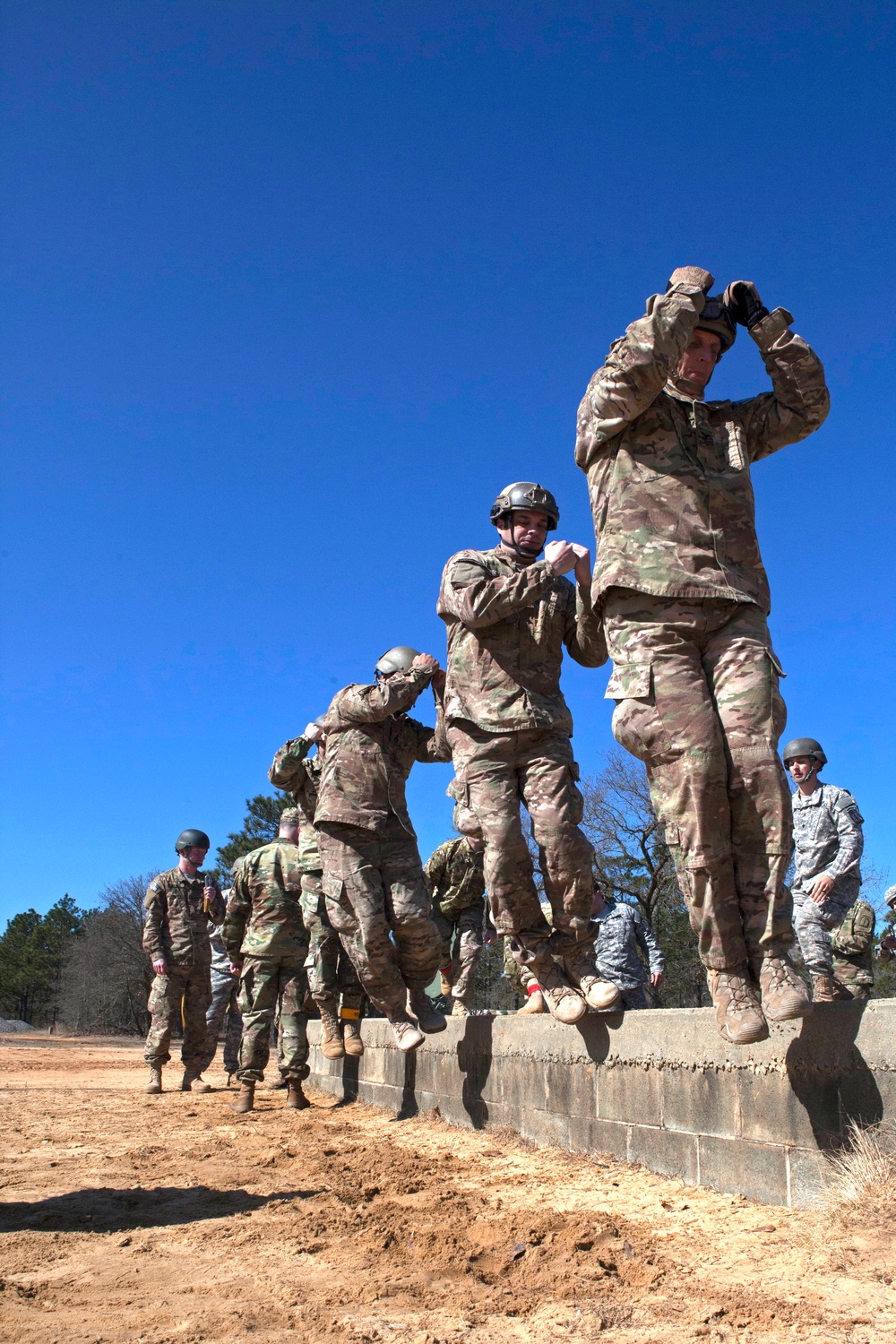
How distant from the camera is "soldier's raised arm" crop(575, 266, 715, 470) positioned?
3619mm

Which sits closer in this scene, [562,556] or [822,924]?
[562,556]

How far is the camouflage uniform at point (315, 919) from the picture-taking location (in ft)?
26.8

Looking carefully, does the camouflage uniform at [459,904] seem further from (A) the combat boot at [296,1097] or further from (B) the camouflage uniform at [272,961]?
(A) the combat boot at [296,1097]

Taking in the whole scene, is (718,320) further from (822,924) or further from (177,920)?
(177,920)

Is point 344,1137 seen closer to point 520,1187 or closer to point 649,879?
point 520,1187

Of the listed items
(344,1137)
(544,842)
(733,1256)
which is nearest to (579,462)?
(544,842)

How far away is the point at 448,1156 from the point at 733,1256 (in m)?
2.24

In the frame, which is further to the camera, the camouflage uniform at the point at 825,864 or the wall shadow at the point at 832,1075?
the camouflage uniform at the point at 825,864

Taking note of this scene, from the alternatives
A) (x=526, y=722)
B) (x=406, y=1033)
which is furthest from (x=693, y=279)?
(x=406, y=1033)

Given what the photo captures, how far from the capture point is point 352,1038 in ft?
26.7

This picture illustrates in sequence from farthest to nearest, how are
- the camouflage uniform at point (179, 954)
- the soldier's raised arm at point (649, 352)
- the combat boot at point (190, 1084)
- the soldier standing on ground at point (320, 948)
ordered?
the camouflage uniform at point (179, 954) → the combat boot at point (190, 1084) → the soldier standing on ground at point (320, 948) → the soldier's raised arm at point (649, 352)

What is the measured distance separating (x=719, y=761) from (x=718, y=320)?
1.74 meters

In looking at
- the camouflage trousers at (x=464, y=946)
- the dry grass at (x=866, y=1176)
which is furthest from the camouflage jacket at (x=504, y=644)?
the camouflage trousers at (x=464, y=946)

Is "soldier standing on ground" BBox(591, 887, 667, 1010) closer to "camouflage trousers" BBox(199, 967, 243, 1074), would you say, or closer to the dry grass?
"camouflage trousers" BBox(199, 967, 243, 1074)
